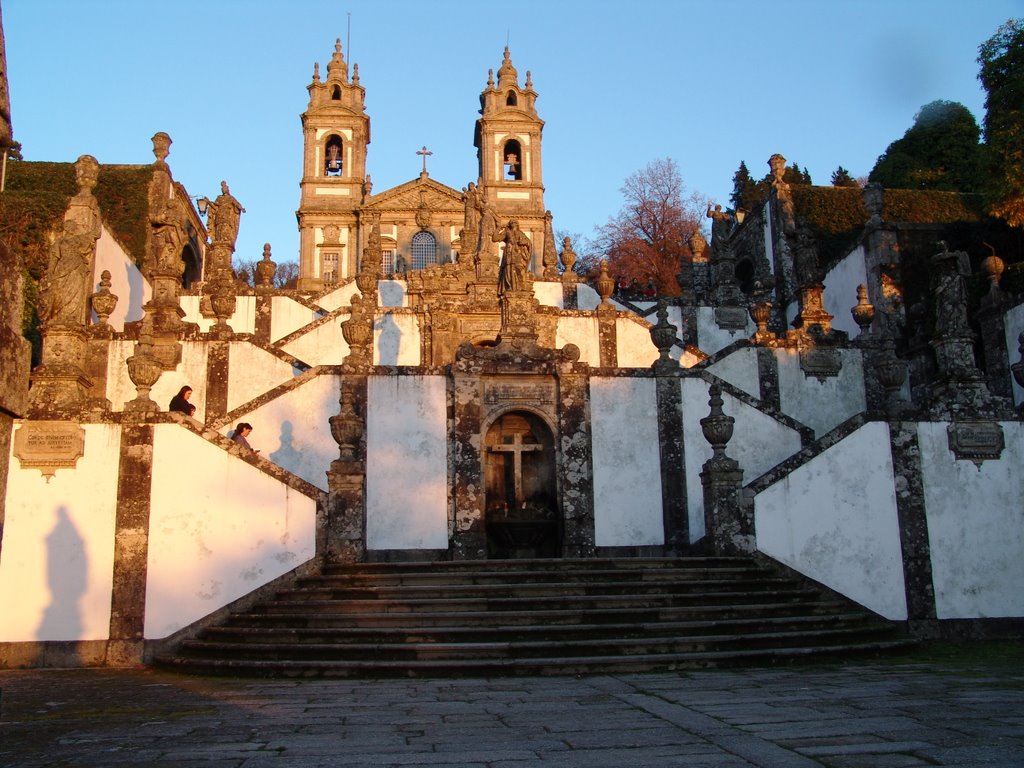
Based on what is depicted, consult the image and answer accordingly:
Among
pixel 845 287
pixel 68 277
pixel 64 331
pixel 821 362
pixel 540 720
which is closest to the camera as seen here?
pixel 540 720

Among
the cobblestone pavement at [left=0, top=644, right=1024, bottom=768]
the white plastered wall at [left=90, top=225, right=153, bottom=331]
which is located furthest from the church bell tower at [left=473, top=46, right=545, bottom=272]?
the cobblestone pavement at [left=0, top=644, right=1024, bottom=768]

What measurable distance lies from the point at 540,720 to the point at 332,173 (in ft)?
151

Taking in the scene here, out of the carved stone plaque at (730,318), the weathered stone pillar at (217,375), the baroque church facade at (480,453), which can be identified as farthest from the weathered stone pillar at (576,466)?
the carved stone plaque at (730,318)

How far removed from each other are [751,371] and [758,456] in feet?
15.5

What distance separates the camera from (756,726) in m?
6.09

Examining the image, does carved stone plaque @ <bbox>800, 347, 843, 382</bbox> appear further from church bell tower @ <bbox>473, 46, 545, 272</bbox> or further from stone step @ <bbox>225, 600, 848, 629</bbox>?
church bell tower @ <bbox>473, 46, 545, 272</bbox>

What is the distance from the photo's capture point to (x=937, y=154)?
129 ft

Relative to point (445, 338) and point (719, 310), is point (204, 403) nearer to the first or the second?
point (445, 338)

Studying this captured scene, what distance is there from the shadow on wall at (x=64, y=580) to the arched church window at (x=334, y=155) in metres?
40.9

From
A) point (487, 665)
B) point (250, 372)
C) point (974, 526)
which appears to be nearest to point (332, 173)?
point (250, 372)

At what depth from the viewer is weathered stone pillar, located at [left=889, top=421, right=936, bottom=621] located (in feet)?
39.4

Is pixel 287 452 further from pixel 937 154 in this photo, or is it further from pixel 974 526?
pixel 937 154

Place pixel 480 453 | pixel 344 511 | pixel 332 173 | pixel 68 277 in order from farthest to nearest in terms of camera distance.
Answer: pixel 332 173
pixel 480 453
pixel 344 511
pixel 68 277

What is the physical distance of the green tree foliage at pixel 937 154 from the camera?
3791cm
